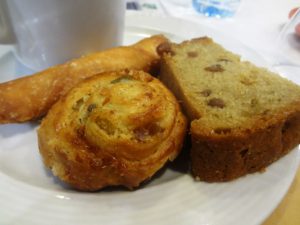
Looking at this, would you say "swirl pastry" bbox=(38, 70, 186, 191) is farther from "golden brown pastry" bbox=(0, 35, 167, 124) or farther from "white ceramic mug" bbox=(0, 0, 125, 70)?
"white ceramic mug" bbox=(0, 0, 125, 70)

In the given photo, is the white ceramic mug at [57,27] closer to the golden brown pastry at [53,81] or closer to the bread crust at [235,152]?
the golden brown pastry at [53,81]

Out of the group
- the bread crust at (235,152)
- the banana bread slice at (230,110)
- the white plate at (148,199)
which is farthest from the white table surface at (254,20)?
the white plate at (148,199)

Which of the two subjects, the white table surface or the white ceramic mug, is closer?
the white ceramic mug

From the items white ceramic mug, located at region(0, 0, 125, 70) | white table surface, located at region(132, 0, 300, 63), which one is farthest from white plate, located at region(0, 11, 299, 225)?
white table surface, located at region(132, 0, 300, 63)

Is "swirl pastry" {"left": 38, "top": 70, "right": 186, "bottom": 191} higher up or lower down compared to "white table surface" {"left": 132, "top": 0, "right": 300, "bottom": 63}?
higher up

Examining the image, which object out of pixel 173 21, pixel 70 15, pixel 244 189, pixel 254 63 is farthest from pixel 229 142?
pixel 173 21
